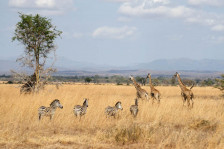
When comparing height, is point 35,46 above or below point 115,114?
above

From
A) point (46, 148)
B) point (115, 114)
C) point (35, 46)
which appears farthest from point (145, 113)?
point (35, 46)

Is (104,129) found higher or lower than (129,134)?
lower

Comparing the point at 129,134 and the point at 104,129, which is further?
the point at 104,129

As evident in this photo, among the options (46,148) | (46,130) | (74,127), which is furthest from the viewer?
(74,127)

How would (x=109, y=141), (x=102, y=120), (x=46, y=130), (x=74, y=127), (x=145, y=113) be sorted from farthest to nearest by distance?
(x=145, y=113) → (x=102, y=120) → (x=74, y=127) → (x=46, y=130) → (x=109, y=141)

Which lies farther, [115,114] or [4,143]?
[115,114]

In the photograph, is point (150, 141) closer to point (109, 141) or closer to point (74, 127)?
point (109, 141)

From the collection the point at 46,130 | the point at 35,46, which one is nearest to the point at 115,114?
the point at 46,130

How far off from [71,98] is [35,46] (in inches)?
245

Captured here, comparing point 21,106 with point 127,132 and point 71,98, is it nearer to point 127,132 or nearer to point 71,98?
point 71,98

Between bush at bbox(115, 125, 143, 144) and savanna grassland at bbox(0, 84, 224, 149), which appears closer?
savanna grassland at bbox(0, 84, 224, 149)

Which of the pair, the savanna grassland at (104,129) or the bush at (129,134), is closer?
the savanna grassland at (104,129)

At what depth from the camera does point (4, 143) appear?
26.6 feet

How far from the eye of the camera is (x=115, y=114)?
40.8 feet
